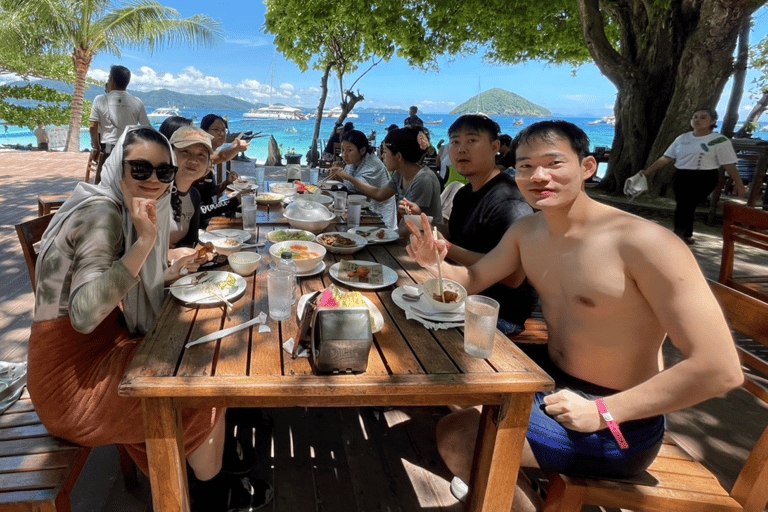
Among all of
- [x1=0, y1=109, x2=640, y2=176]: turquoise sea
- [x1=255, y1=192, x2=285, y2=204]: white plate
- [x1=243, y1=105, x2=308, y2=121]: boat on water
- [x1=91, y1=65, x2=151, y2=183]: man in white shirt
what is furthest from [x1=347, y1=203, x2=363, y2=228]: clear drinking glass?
[x1=243, y1=105, x2=308, y2=121]: boat on water

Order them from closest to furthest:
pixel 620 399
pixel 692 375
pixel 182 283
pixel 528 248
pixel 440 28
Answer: pixel 692 375 < pixel 620 399 < pixel 182 283 < pixel 528 248 < pixel 440 28

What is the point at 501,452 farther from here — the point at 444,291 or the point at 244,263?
the point at 244,263

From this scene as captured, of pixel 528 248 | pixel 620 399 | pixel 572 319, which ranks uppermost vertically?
pixel 528 248

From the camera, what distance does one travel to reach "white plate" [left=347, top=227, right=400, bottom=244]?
2922 millimetres

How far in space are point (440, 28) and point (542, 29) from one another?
11.2ft

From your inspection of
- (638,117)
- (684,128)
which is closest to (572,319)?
(684,128)

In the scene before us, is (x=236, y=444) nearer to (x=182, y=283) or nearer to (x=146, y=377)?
(x=182, y=283)

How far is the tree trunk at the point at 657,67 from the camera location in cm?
823

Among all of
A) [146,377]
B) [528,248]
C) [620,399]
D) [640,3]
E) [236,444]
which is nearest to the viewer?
[146,377]

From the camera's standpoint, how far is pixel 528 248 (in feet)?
6.72

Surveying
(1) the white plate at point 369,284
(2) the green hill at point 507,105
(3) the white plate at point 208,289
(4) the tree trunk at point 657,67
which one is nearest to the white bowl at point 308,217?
(1) the white plate at point 369,284

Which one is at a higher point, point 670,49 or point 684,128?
point 670,49

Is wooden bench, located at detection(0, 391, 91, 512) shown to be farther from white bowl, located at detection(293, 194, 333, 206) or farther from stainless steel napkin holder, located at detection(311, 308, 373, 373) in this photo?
white bowl, located at detection(293, 194, 333, 206)

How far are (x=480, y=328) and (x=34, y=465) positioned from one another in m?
1.59
